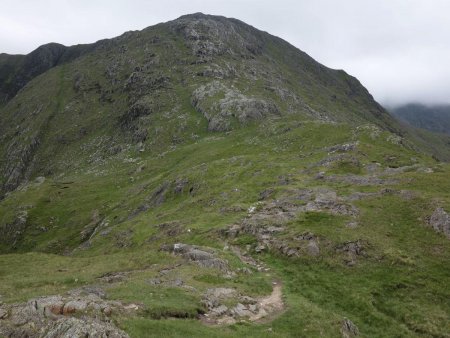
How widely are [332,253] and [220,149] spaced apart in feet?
269

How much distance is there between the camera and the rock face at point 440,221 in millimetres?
42062

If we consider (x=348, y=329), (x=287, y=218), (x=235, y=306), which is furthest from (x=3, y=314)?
(x=287, y=218)

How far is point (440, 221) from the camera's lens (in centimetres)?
4338

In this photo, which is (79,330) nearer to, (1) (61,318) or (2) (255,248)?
(1) (61,318)

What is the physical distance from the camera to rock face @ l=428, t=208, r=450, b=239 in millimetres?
42062

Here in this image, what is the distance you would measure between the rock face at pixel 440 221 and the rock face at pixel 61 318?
33408mm

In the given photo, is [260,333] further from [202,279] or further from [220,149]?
[220,149]

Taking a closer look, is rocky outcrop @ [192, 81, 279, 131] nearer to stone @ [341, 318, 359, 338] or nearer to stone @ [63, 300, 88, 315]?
stone @ [341, 318, 359, 338]

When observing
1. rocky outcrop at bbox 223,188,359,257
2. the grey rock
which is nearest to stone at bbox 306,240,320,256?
rocky outcrop at bbox 223,188,359,257

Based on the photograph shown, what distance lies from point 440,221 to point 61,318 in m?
39.0

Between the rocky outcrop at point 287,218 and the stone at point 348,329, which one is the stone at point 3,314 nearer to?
the stone at point 348,329

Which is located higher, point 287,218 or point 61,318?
point 287,218

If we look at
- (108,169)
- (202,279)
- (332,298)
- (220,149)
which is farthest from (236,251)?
(108,169)

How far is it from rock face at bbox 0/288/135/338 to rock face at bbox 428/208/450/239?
3341 cm
